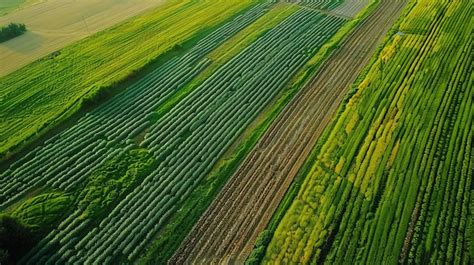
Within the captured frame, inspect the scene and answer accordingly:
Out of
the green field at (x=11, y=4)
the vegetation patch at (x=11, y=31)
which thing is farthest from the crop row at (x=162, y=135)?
the green field at (x=11, y=4)

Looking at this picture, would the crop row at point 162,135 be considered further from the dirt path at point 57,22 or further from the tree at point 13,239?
the dirt path at point 57,22

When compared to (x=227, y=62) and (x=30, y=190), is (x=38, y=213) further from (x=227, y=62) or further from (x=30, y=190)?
(x=227, y=62)

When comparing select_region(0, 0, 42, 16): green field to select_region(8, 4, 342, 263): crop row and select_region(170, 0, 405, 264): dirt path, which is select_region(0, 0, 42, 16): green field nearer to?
select_region(8, 4, 342, 263): crop row

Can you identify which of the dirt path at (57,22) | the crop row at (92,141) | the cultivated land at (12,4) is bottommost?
the crop row at (92,141)

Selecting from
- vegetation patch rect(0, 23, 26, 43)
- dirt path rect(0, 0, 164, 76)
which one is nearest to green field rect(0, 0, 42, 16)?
dirt path rect(0, 0, 164, 76)

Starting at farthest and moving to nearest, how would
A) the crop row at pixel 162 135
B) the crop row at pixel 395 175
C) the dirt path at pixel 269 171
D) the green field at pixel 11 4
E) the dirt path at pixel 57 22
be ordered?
the green field at pixel 11 4 → the dirt path at pixel 57 22 → the crop row at pixel 162 135 → the dirt path at pixel 269 171 → the crop row at pixel 395 175

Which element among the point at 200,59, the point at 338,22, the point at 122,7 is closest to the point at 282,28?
the point at 338,22
